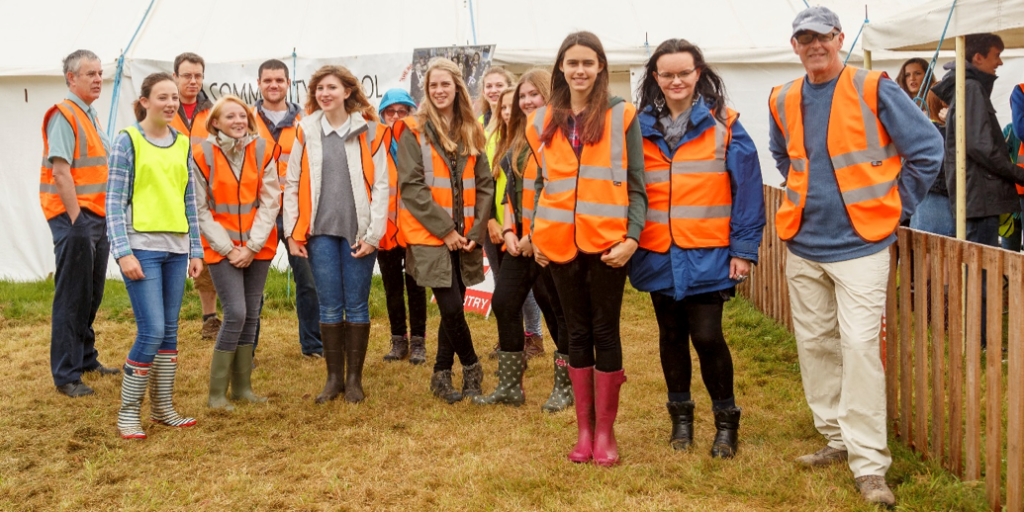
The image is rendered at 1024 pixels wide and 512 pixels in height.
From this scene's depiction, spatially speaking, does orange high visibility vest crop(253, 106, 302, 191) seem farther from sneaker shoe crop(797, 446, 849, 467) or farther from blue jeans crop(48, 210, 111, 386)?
sneaker shoe crop(797, 446, 849, 467)

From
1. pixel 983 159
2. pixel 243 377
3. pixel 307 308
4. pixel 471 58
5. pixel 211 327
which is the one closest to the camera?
pixel 243 377

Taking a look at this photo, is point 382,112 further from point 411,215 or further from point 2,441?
point 2,441

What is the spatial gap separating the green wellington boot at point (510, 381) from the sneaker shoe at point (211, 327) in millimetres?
2551

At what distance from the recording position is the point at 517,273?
171 inches

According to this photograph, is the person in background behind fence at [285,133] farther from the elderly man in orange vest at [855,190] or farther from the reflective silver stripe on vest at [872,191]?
the reflective silver stripe on vest at [872,191]

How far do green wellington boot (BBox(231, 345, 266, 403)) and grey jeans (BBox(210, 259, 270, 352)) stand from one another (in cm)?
7

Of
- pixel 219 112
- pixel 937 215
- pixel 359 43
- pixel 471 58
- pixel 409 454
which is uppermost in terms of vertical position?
pixel 359 43

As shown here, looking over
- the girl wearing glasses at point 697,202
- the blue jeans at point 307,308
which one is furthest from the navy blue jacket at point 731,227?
the blue jeans at point 307,308

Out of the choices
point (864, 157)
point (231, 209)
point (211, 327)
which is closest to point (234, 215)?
point (231, 209)

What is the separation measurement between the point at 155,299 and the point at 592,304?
1.91m

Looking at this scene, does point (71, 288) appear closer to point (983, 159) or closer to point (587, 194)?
point (587, 194)

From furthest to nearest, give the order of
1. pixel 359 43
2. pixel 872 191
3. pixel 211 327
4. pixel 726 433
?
pixel 359 43 → pixel 211 327 → pixel 726 433 → pixel 872 191

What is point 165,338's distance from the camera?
415cm

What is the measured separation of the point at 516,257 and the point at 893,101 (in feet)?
6.00
